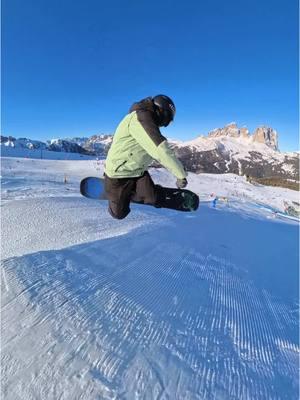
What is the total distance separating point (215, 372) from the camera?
4.26 m

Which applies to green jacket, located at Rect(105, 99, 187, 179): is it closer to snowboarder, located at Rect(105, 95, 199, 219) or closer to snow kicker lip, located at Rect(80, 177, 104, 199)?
snowboarder, located at Rect(105, 95, 199, 219)

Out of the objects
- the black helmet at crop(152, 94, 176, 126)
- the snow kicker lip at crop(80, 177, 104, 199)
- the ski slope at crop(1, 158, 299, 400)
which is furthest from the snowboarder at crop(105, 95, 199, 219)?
the ski slope at crop(1, 158, 299, 400)

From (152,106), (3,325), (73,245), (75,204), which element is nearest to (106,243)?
(73,245)

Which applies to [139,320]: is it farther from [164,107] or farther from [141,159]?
[164,107]

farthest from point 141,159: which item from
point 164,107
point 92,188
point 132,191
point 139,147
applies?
point 92,188

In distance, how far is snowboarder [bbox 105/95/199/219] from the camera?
149 inches

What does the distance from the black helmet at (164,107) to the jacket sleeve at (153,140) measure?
208 mm

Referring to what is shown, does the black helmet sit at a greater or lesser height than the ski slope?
greater

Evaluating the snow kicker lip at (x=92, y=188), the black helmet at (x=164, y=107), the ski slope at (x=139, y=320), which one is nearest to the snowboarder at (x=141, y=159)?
the black helmet at (x=164, y=107)

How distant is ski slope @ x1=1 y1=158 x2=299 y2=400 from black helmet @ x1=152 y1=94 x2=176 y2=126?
120 inches

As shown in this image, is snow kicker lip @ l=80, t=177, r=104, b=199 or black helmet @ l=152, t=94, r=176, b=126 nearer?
black helmet @ l=152, t=94, r=176, b=126

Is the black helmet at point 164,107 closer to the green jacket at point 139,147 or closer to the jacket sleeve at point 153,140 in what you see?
the green jacket at point 139,147

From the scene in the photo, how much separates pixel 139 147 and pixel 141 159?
0.19 metres

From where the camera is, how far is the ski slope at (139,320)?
3.94m
